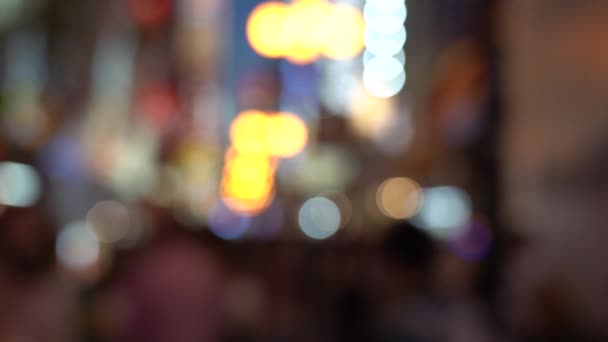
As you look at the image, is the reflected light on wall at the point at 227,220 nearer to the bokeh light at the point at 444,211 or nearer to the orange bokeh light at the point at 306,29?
the orange bokeh light at the point at 306,29

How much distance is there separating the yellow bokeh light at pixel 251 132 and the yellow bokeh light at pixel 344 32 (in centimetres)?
255

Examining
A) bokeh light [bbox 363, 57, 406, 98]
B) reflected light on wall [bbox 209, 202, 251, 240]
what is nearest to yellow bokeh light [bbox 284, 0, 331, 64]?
bokeh light [bbox 363, 57, 406, 98]

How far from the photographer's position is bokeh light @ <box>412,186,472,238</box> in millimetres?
4715

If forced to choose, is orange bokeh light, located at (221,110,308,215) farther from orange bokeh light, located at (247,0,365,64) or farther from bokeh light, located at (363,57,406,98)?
orange bokeh light, located at (247,0,365,64)

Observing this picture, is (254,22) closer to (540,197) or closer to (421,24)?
(421,24)

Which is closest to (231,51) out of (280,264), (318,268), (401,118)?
(401,118)

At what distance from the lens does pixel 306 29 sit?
29.6ft

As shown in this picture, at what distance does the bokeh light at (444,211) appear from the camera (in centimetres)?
471

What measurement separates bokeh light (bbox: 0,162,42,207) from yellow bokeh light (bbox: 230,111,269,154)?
19.4ft

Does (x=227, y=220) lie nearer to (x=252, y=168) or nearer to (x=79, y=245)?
(x=252, y=168)

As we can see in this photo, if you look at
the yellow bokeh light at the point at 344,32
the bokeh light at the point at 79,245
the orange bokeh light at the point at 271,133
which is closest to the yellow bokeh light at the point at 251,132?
the orange bokeh light at the point at 271,133

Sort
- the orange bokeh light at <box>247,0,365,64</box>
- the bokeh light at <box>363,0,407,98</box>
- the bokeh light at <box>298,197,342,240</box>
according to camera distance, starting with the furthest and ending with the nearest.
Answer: the bokeh light at <box>298,197,342,240</box> < the orange bokeh light at <box>247,0,365,64</box> < the bokeh light at <box>363,0,407,98</box>

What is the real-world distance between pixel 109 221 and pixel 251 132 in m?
3.99

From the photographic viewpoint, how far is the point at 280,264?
17.6 ft
